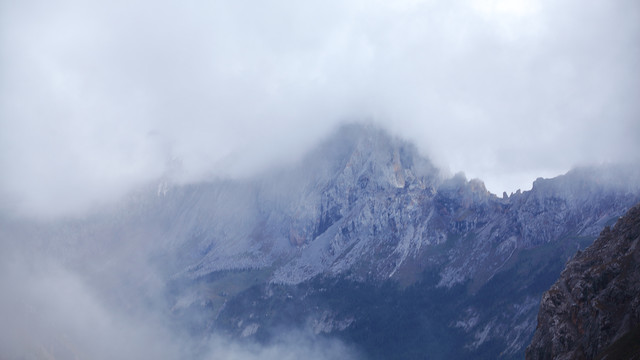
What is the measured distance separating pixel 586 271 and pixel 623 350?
4107 cm

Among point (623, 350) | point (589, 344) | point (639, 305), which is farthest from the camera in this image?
point (589, 344)

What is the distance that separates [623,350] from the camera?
511 feet

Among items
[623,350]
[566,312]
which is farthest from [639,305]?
[566,312]

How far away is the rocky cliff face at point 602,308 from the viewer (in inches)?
6594

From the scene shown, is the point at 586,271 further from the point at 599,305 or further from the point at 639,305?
the point at 639,305

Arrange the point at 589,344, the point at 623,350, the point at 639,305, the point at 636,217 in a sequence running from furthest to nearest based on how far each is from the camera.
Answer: the point at 636,217 → the point at 589,344 → the point at 639,305 → the point at 623,350

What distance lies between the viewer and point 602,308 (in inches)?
7018

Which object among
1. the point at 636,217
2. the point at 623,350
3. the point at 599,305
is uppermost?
the point at 636,217

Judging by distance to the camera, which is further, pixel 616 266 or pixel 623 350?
pixel 616 266

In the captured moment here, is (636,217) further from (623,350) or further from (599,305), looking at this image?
(623,350)

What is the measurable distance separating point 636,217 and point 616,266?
53.4 feet

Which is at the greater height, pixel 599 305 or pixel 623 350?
pixel 599 305

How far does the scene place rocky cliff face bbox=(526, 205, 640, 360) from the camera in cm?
16750

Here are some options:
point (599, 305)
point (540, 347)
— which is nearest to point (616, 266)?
point (599, 305)
